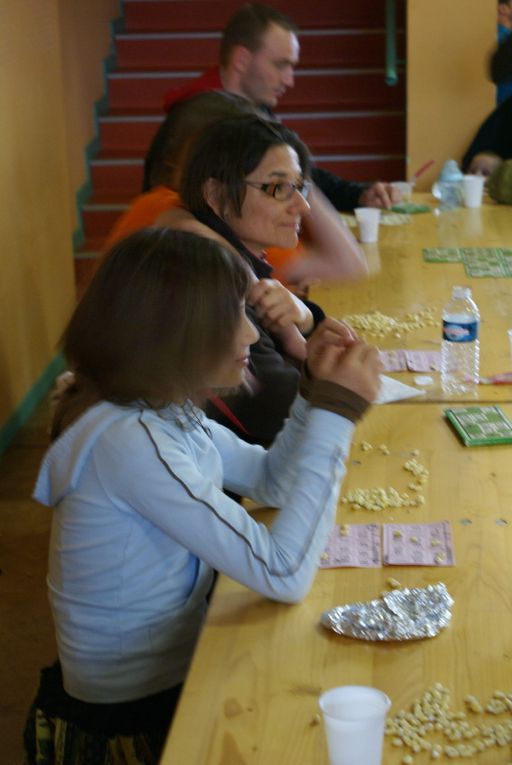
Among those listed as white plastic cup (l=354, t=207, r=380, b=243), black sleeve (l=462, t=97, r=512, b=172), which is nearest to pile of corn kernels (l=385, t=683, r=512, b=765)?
white plastic cup (l=354, t=207, r=380, b=243)

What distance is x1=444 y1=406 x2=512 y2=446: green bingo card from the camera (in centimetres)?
217

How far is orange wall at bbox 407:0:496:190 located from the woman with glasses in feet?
12.2

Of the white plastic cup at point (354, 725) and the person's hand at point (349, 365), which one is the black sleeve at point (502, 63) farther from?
the white plastic cup at point (354, 725)

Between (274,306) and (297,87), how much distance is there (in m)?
5.28

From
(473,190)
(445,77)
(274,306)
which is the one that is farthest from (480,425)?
(445,77)

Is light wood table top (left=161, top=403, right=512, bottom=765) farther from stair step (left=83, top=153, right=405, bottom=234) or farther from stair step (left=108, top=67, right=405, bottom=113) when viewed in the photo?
stair step (left=108, top=67, right=405, bottom=113)

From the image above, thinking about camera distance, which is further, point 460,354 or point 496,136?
point 496,136

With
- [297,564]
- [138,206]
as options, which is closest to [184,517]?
[297,564]

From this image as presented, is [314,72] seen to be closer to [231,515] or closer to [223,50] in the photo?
[223,50]

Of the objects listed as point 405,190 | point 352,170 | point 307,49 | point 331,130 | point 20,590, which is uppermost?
point 307,49

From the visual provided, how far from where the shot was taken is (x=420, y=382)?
8.30ft

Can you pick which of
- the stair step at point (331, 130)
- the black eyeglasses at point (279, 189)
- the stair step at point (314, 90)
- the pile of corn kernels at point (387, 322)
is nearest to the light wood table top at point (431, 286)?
the pile of corn kernels at point (387, 322)

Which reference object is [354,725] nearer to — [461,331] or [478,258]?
[461,331]

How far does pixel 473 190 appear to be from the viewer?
452 centimetres
